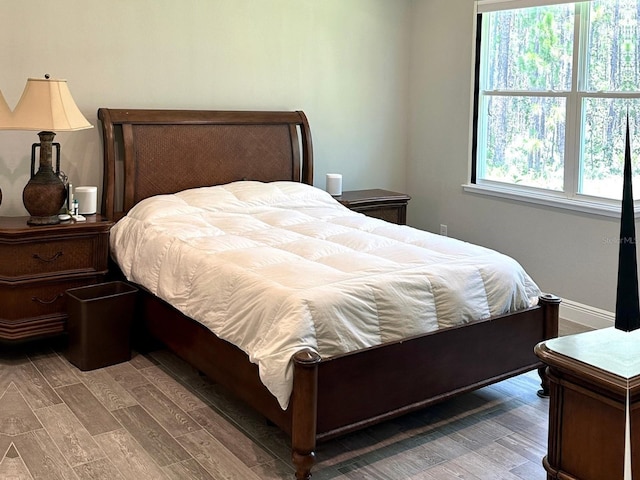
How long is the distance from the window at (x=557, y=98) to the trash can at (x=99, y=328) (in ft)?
9.21

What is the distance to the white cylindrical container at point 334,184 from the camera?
524 cm

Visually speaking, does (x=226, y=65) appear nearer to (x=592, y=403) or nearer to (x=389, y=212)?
(x=389, y=212)

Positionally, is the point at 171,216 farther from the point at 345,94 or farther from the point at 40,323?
the point at 345,94

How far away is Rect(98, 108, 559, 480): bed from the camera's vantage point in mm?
2725

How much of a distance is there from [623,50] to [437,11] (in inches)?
64.7

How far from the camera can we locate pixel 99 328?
375 cm

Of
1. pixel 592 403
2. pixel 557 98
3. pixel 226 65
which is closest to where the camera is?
pixel 592 403

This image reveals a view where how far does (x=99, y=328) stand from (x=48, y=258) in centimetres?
49

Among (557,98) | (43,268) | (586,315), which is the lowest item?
(586,315)

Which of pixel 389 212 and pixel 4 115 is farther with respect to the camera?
pixel 389 212

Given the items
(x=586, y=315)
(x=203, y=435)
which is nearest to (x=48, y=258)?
(x=203, y=435)

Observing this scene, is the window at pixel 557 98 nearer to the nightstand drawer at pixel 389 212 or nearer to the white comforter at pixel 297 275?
the nightstand drawer at pixel 389 212

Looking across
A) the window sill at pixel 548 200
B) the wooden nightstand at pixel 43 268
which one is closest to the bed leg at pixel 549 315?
the window sill at pixel 548 200

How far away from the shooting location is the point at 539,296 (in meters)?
3.48
